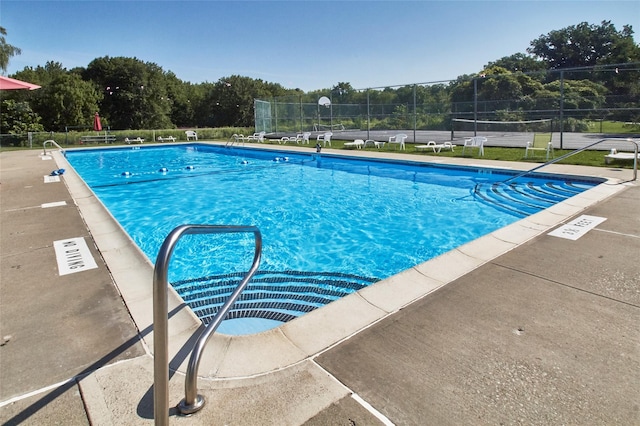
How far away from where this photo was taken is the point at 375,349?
2574 mm

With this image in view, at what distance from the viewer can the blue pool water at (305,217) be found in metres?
4.81

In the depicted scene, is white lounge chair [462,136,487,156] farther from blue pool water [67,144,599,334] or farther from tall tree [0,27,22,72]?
tall tree [0,27,22,72]

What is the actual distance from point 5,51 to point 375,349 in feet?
137

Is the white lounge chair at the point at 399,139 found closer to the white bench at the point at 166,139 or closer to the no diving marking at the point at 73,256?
the no diving marking at the point at 73,256

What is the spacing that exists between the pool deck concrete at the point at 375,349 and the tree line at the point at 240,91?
17.0m

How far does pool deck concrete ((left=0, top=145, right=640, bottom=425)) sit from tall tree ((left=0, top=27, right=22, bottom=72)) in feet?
122

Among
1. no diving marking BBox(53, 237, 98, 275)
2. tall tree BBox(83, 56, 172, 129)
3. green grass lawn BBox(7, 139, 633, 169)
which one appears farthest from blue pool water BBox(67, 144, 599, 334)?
tall tree BBox(83, 56, 172, 129)

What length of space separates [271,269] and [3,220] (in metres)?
4.53

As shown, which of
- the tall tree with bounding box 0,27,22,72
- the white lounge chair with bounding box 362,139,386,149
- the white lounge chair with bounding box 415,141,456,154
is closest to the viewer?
the white lounge chair with bounding box 415,141,456,154

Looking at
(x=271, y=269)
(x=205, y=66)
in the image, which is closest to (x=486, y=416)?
(x=271, y=269)

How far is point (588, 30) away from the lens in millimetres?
58156

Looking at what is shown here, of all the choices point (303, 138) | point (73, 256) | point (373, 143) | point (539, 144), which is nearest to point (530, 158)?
point (539, 144)

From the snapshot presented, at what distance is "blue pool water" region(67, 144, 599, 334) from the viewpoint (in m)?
4.81

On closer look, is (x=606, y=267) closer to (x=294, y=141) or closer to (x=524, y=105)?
(x=524, y=105)
